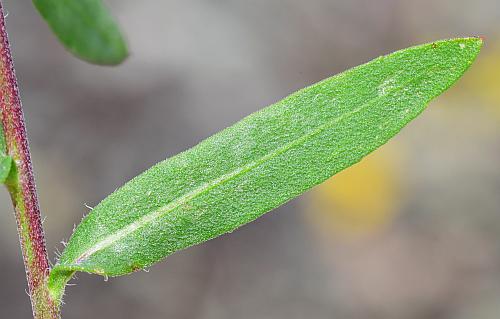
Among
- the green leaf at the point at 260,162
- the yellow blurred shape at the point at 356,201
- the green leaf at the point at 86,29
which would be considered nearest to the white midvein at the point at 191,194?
the green leaf at the point at 260,162

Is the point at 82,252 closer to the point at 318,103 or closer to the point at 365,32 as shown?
the point at 318,103

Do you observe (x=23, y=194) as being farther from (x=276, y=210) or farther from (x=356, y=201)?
(x=356, y=201)

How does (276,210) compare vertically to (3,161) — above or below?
above

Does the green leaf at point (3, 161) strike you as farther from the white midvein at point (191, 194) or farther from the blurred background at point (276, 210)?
the blurred background at point (276, 210)

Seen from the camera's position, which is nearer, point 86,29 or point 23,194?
point 23,194

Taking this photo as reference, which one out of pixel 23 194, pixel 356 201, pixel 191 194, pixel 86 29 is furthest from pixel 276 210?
pixel 23 194

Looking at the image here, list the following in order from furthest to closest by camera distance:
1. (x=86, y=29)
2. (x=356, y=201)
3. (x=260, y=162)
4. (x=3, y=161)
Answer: (x=356, y=201), (x=86, y=29), (x=260, y=162), (x=3, y=161)
